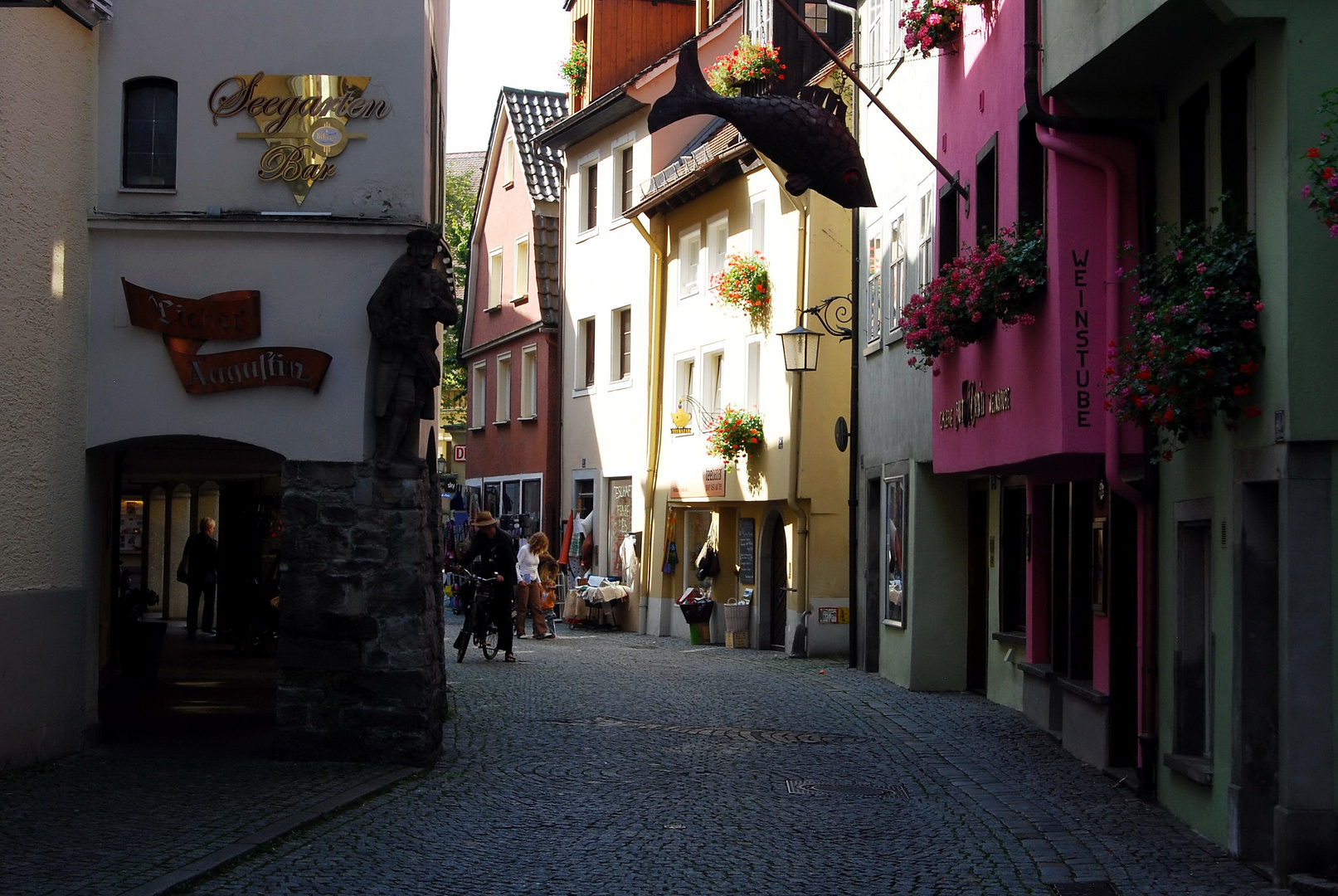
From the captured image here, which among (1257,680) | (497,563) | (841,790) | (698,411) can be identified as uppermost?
(698,411)

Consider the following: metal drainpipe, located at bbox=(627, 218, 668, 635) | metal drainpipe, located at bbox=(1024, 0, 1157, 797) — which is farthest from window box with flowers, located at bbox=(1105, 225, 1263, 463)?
metal drainpipe, located at bbox=(627, 218, 668, 635)

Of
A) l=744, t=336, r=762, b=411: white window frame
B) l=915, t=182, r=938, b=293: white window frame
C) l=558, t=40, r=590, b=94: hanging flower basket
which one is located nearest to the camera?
l=915, t=182, r=938, b=293: white window frame

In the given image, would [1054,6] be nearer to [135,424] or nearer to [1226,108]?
[1226,108]

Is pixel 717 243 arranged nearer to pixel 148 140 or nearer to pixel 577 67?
pixel 577 67

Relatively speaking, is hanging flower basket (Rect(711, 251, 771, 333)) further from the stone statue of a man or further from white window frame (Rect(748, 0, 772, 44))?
the stone statue of a man

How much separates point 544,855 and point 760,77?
18143 mm

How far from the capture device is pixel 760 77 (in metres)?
25.1

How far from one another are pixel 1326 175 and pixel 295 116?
7416mm

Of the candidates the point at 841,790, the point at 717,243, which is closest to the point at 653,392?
the point at 717,243

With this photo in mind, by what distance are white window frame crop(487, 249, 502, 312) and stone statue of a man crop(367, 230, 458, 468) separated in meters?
27.3

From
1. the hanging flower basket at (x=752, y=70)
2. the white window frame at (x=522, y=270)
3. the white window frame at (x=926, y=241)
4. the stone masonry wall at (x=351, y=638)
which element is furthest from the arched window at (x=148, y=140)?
the white window frame at (x=522, y=270)

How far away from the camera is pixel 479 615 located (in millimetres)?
21031

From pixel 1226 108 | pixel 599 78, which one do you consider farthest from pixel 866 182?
pixel 599 78

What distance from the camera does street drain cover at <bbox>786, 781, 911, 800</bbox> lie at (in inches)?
432
